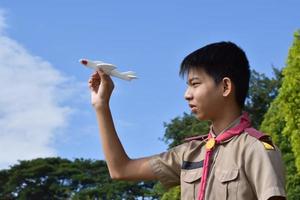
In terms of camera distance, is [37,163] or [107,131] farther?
[37,163]

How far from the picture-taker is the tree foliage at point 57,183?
2259 inches

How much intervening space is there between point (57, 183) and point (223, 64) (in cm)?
5723

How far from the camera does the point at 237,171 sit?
121 inches

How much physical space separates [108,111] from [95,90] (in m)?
0.12

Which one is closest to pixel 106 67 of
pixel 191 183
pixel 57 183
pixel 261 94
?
pixel 191 183

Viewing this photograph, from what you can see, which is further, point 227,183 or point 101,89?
point 101,89

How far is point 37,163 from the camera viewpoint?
59.3 metres

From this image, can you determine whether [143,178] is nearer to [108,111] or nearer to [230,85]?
[108,111]

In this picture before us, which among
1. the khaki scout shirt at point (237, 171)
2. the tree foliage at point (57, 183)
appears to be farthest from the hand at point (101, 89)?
the tree foliage at point (57, 183)

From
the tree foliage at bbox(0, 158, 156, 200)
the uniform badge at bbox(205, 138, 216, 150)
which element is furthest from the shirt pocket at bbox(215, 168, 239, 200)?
the tree foliage at bbox(0, 158, 156, 200)

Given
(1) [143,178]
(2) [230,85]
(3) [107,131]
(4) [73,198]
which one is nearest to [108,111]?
(3) [107,131]

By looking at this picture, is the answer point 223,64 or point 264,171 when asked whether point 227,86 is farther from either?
point 264,171

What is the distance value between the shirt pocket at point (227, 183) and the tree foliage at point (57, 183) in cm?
5321

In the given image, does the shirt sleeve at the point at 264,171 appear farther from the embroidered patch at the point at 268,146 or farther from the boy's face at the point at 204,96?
the boy's face at the point at 204,96
